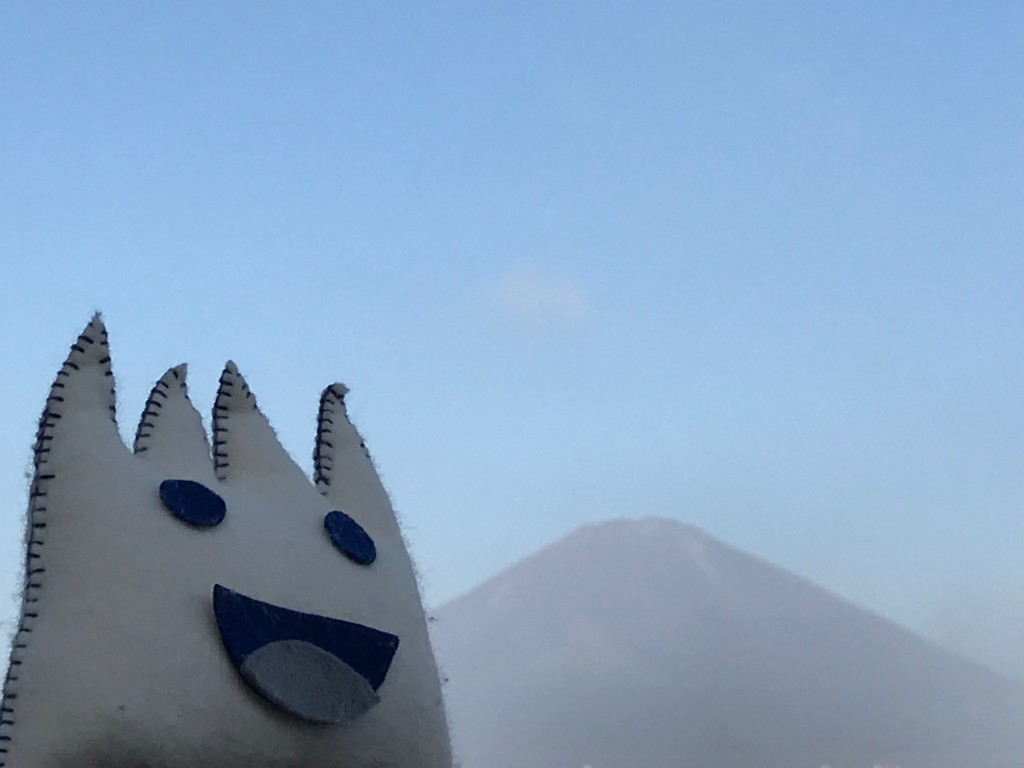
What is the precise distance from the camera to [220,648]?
6.92 meters

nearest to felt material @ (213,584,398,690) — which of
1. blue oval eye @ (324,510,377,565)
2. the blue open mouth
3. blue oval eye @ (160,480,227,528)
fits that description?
the blue open mouth

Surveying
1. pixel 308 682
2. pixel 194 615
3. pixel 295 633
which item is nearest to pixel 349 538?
pixel 295 633

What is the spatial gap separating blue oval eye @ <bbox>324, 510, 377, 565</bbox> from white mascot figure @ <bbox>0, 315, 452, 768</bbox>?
12 millimetres

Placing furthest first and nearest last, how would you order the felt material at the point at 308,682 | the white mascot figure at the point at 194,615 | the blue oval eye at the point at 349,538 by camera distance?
the blue oval eye at the point at 349,538 < the felt material at the point at 308,682 < the white mascot figure at the point at 194,615

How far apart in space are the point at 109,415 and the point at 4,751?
85.1 inches

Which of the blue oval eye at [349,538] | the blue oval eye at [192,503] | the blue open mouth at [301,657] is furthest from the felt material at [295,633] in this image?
the blue oval eye at [349,538]

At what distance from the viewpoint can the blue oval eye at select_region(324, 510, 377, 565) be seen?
317 inches

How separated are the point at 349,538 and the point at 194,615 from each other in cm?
140

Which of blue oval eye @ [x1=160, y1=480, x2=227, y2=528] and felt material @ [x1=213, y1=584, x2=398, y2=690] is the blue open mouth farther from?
blue oval eye @ [x1=160, y1=480, x2=227, y2=528]

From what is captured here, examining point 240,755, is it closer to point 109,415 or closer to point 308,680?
point 308,680

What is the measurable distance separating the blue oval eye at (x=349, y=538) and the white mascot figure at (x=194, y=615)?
1 centimetres

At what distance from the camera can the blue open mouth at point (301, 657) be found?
6.94 m

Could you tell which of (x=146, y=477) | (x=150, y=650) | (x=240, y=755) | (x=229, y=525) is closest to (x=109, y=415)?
(x=146, y=477)

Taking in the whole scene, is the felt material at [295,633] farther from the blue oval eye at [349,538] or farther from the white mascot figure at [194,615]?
the blue oval eye at [349,538]
